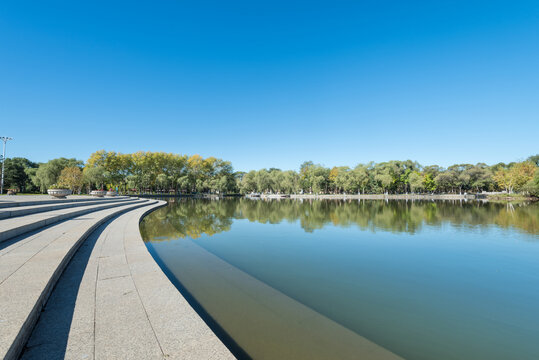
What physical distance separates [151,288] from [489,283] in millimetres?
6883

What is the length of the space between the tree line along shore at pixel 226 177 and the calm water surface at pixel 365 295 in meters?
43.6

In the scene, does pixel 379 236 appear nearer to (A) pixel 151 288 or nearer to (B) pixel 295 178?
(A) pixel 151 288

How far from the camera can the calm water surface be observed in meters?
3.22

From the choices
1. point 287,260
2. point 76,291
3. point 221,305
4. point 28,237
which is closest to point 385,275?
point 287,260

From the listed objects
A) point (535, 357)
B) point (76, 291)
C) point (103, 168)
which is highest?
point (103, 168)

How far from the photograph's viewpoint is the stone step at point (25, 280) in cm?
213

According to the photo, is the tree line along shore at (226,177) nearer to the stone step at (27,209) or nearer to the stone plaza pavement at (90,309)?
the stone step at (27,209)

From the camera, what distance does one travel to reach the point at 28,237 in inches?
225

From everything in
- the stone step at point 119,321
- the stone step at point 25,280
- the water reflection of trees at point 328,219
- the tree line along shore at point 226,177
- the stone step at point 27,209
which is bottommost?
the water reflection of trees at point 328,219

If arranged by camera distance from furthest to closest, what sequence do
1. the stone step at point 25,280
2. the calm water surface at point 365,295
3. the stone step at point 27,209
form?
the stone step at point 27,209, the calm water surface at point 365,295, the stone step at point 25,280

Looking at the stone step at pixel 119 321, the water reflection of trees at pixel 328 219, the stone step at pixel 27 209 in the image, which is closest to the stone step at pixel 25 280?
the stone step at pixel 119 321

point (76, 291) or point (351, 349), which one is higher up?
point (76, 291)

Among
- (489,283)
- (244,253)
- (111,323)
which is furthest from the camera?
(244,253)

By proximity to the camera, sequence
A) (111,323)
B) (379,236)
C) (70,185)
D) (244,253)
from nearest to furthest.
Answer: (111,323)
(244,253)
(379,236)
(70,185)
